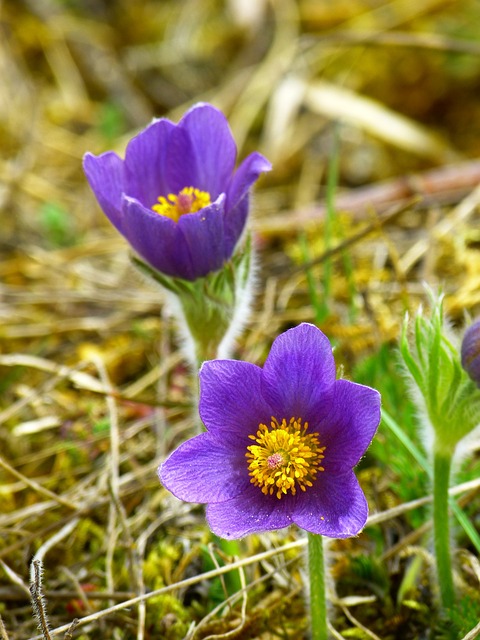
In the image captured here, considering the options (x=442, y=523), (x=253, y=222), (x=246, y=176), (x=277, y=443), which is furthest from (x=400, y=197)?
(x=277, y=443)

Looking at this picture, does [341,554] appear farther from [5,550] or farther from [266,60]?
[266,60]

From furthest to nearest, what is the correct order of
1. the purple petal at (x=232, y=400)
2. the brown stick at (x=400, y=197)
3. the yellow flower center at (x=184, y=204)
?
the brown stick at (x=400, y=197) → the yellow flower center at (x=184, y=204) → the purple petal at (x=232, y=400)

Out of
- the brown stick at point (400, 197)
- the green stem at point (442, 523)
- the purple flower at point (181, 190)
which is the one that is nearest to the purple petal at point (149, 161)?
the purple flower at point (181, 190)

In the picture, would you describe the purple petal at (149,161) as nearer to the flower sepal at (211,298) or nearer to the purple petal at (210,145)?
the purple petal at (210,145)

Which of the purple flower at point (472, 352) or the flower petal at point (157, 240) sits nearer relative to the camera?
the purple flower at point (472, 352)

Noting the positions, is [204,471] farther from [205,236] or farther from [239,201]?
[239,201]

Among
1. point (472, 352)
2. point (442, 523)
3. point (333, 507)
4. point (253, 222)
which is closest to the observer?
point (333, 507)
